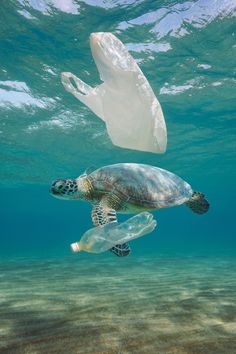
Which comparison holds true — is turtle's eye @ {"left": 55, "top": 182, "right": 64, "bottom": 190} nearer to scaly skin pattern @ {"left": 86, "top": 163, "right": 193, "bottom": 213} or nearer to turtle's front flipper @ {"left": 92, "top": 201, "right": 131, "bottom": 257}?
scaly skin pattern @ {"left": 86, "top": 163, "right": 193, "bottom": 213}

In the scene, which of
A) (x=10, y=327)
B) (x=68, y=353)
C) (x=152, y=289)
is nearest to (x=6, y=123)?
(x=152, y=289)

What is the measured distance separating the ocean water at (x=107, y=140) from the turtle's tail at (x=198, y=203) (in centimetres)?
187

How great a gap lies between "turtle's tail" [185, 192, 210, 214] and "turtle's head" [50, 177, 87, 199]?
8.64 feet

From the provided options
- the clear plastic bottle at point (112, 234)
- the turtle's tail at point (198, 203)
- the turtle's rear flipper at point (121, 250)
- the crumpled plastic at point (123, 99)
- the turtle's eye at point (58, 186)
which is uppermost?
the crumpled plastic at point (123, 99)

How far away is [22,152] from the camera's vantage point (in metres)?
23.9

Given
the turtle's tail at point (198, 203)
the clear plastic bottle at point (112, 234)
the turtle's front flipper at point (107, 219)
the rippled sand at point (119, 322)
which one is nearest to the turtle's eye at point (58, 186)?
the turtle's front flipper at point (107, 219)

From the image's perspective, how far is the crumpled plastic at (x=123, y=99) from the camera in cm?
376

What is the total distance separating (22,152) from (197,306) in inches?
856

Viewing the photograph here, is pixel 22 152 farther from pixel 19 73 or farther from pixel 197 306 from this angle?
pixel 197 306

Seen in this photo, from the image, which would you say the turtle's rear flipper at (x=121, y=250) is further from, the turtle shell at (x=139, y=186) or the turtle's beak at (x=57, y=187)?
the turtle's beak at (x=57, y=187)

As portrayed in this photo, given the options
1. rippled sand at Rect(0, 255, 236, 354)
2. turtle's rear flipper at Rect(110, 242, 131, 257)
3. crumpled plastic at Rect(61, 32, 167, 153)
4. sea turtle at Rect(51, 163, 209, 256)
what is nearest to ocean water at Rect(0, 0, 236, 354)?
rippled sand at Rect(0, 255, 236, 354)

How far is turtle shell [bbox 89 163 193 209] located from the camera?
5.30 metres

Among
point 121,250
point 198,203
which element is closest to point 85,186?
point 121,250

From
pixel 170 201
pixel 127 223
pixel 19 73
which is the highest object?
pixel 19 73
